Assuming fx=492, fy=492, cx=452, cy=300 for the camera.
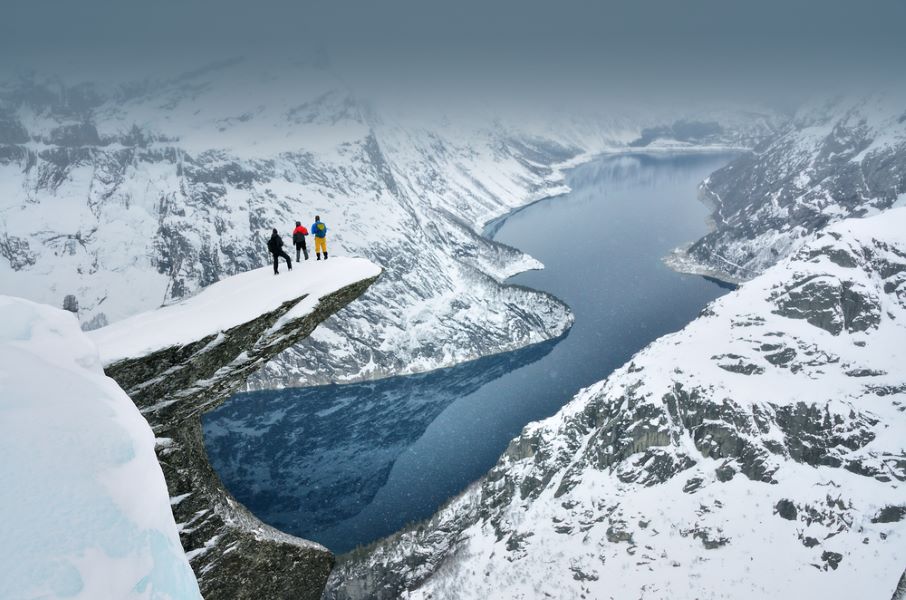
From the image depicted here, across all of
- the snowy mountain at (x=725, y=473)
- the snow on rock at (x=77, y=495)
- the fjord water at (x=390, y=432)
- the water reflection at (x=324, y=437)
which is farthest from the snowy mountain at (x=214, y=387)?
the water reflection at (x=324, y=437)

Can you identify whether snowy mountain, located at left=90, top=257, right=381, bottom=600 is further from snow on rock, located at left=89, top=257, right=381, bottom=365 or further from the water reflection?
the water reflection

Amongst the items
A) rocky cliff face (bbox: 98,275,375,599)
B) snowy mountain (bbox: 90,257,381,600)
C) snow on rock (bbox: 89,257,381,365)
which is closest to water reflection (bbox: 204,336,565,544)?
rocky cliff face (bbox: 98,275,375,599)

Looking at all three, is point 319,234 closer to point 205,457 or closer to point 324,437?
point 205,457

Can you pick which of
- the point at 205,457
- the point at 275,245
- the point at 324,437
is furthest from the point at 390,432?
the point at 205,457

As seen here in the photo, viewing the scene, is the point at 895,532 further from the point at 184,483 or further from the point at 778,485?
the point at 184,483

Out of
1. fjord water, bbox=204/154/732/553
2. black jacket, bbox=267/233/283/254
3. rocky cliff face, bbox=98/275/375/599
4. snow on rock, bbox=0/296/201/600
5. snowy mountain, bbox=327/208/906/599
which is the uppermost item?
black jacket, bbox=267/233/283/254

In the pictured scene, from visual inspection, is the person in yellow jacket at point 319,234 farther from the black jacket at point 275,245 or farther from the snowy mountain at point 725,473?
the snowy mountain at point 725,473
